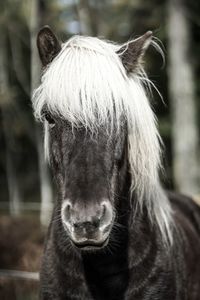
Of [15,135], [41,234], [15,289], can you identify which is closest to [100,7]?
[41,234]

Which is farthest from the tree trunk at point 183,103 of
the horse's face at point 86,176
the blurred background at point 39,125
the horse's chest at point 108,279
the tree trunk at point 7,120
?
the horse's face at point 86,176

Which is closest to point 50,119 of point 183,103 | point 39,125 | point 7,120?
point 39,125

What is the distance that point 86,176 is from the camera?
313 centimetres

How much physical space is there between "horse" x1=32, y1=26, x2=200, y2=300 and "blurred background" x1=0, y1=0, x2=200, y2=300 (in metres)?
0.53

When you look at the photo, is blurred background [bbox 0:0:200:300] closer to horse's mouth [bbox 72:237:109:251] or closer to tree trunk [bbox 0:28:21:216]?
tree trunk [bbox 0:28:21:216]

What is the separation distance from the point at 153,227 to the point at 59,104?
112 cm

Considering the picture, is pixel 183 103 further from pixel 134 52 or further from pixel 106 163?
pixel 106 163

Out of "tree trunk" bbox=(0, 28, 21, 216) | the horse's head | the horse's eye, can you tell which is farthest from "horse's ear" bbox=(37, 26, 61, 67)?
"tree trunk" bbox=(0, 28, 21, 216)

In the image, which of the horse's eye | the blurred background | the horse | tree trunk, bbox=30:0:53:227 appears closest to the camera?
the horse

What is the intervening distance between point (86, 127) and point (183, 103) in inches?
511

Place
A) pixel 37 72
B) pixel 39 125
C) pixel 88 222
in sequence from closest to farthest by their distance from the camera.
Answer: pixel 88 222 → pixel 37 72 → pixel 39 125

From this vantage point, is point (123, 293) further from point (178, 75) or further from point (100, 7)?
point (100, 7)

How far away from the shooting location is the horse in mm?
3338

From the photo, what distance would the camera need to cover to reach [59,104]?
136 inches
